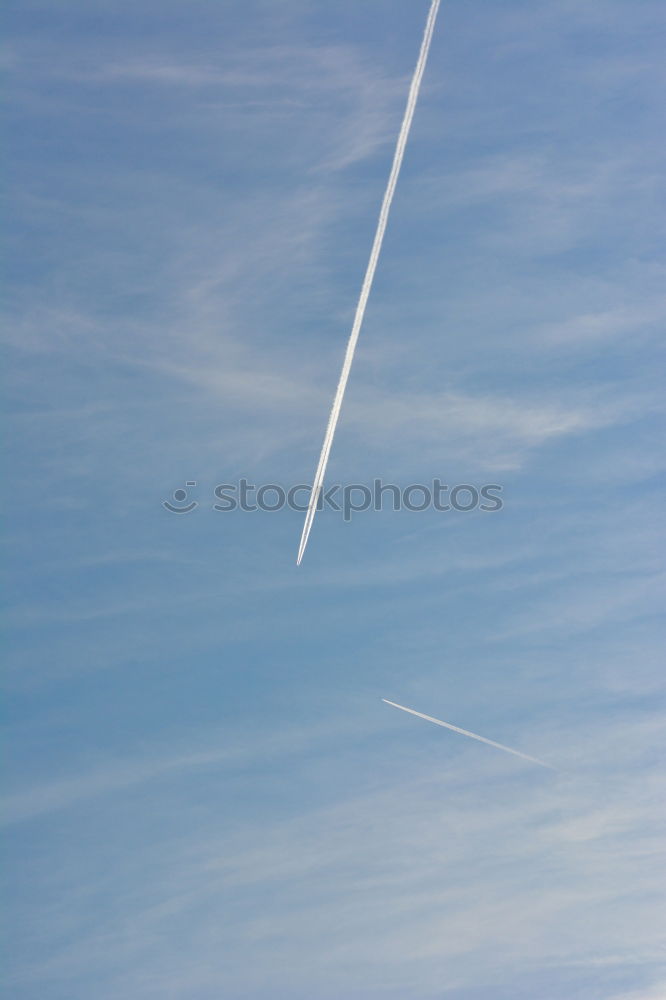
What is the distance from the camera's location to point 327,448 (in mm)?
71312

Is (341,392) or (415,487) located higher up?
(341,392)

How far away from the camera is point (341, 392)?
236ft

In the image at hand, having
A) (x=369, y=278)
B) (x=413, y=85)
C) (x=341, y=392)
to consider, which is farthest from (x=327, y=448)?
(x=413, y=85)

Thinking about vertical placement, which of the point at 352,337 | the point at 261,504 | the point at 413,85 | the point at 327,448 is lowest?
the point at 261,504

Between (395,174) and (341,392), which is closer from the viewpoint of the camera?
(395,174)

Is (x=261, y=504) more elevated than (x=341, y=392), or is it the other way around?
(x=341, y=392)

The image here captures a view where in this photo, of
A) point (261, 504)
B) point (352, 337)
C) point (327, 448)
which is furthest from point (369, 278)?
point (261, 504)

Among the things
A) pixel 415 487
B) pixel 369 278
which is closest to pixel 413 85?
pixel 369 278

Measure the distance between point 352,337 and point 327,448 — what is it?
21.0 feet

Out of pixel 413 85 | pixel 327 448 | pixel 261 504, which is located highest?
pixel 413 85

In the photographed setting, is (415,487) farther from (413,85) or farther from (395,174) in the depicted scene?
(413,85)

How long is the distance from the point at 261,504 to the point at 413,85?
2406 centimetres

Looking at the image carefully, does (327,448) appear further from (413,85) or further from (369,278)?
(413,85)

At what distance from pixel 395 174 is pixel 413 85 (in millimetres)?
5535
